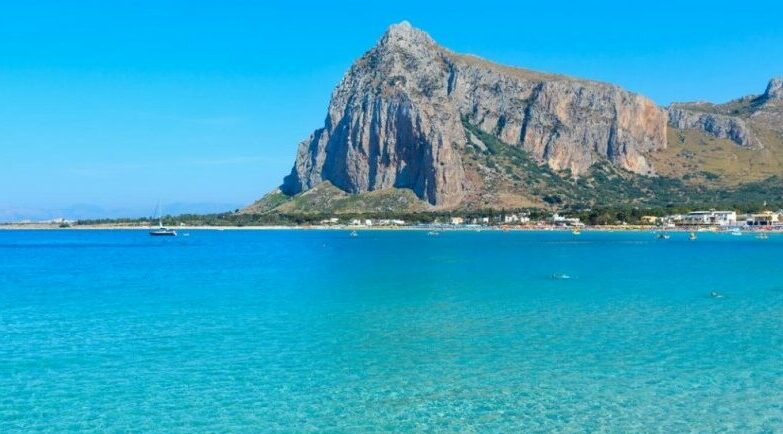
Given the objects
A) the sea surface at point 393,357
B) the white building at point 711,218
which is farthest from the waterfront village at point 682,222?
the sea surface at point 393,357

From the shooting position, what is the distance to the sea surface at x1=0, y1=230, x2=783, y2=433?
18.7m

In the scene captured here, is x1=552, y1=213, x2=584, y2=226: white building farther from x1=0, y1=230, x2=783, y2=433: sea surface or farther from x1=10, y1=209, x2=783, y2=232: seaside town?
x1=0, y1=230, x2=783, y2=433: sea surface

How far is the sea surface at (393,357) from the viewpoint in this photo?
18.7 m

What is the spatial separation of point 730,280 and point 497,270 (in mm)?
17326

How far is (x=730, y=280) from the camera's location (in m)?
53.7

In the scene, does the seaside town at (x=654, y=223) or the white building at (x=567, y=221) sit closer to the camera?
the seaside town at (x=654, y=223)

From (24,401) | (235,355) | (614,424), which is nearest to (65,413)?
(24,401)

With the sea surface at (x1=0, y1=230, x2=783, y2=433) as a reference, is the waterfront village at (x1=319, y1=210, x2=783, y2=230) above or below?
above

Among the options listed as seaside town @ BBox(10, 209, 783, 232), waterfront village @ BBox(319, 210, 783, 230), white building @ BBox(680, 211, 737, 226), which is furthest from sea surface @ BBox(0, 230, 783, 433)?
white building @ BBox(680, 211, 737, 226)

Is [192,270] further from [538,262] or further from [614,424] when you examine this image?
[614,424]

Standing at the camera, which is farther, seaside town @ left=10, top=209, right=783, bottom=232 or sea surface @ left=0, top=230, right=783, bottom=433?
seaside town @ left=10, top=209, right=783, bottom=232

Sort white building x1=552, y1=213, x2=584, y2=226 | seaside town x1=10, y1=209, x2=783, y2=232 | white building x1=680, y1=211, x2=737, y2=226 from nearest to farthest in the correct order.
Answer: seaside town x1=10, y1=209, x2=783, y2=232 < white building x1=680, y1=211, x2=737, y2=226 < white building x1=552, y1=213, x2=584, y2=226

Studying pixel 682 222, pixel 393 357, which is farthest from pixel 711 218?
pixel 393 357

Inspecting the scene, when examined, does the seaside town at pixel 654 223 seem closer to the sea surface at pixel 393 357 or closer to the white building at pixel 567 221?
the white building at pixel 567 221
